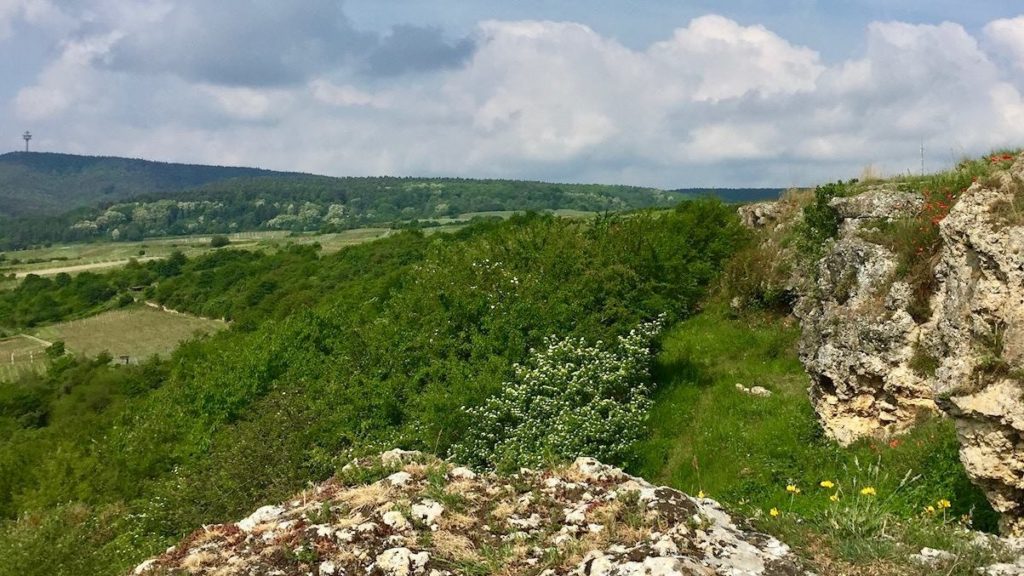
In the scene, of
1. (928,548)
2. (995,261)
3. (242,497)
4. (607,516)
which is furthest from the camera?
(242,497)

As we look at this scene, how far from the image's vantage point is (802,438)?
1927 centimetres

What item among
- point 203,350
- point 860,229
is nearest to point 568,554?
point 860,229

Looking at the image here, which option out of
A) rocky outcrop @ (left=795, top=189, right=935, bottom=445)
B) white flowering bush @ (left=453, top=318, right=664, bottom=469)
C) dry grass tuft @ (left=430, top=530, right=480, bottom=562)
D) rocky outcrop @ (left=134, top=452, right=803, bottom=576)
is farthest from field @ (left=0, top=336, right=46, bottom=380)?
dry grass tuft @ (left=430, top=530, right=480, bottom=562)

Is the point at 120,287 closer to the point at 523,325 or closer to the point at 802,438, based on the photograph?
the point at 523,325

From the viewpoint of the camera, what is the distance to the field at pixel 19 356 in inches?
4163

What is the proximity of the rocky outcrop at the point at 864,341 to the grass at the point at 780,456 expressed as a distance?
59cm

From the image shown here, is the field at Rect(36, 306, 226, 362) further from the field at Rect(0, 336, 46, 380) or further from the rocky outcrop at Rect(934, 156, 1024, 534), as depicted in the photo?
the rocky outcrop at Rect(934, 156, 1024, 534)

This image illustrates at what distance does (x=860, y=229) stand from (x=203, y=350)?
54149 millimetres

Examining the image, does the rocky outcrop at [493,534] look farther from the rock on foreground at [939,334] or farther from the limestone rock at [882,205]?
the limestone rock at [882,205]

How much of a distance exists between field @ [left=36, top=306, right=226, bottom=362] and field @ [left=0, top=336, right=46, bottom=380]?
271 centimetres

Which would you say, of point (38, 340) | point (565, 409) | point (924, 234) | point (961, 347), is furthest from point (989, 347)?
point (38, 340)

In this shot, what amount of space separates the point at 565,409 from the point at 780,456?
5631mm

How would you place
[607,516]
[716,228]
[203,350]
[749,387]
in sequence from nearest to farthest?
[607,516] → [749,387] → [716,228] → [203,350]

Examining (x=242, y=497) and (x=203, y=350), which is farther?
(x=203, y=350)
